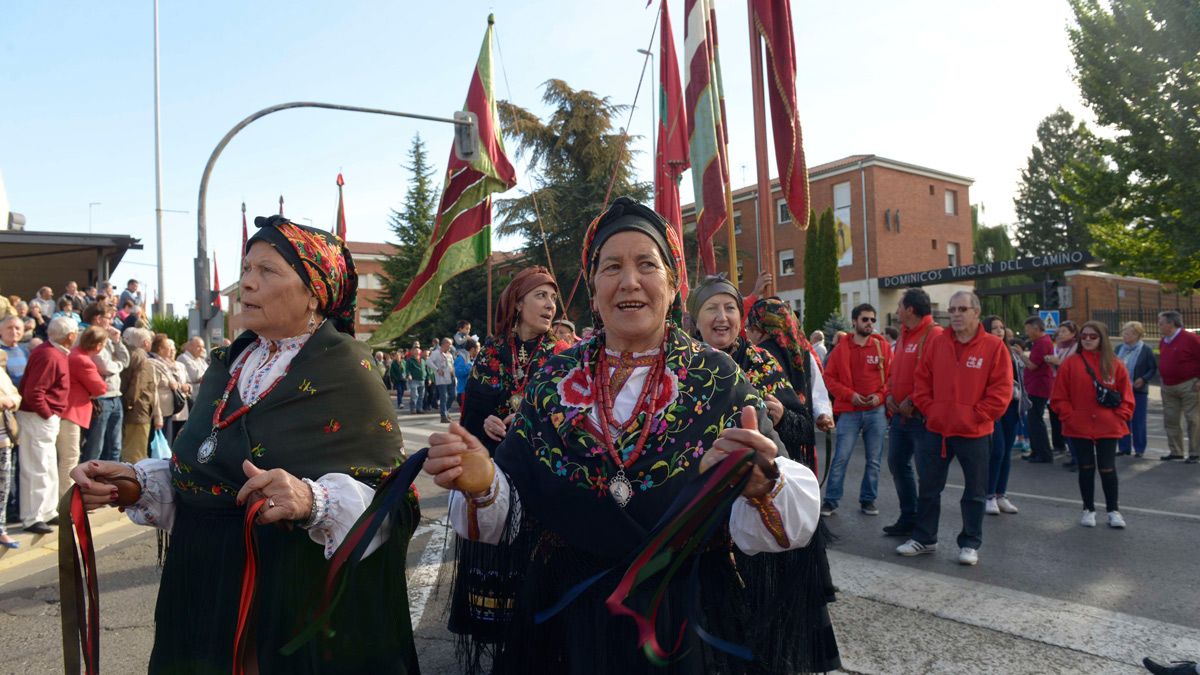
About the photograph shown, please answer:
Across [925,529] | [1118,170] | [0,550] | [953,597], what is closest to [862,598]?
[953,597]

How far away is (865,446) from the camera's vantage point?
7.36 meters

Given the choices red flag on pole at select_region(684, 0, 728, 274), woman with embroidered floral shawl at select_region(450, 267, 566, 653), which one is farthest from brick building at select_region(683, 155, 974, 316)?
woman with embroidered floral shawl at select_region(450, 267, 566, 653)

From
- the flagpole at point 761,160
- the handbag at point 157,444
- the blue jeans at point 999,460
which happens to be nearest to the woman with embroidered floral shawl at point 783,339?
the flagpole at point 761,160

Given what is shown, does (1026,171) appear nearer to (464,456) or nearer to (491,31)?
(491,31)

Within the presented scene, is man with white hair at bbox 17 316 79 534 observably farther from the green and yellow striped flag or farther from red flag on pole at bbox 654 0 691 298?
red flag on pole at bbox 654 0 691 298

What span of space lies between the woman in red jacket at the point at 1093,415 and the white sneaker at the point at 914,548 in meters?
1.83

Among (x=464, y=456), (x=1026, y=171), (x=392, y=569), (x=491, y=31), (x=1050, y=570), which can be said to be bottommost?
(x=1050, y=570)

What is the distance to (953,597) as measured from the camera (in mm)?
4703

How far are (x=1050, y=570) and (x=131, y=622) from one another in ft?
19.1

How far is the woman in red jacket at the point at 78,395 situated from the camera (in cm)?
700

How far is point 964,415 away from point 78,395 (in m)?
7.37

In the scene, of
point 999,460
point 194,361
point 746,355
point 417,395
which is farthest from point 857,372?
point 417,395

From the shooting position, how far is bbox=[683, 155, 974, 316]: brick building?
35938mm

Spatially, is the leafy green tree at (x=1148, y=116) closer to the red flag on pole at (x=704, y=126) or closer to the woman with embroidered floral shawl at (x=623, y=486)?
the red flag on pole at (x=704, y=126)
